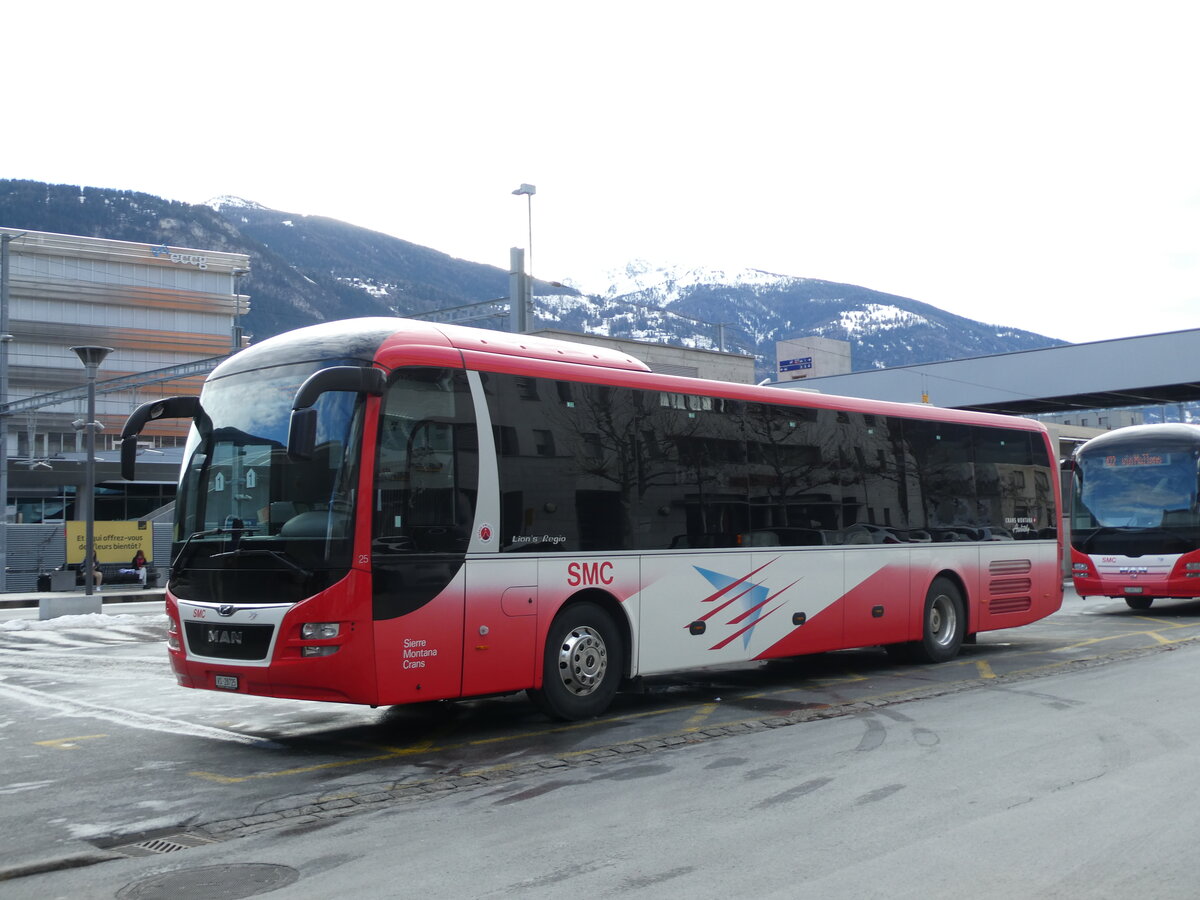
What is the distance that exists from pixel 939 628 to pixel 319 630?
895cm

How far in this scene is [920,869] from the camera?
18.2ft

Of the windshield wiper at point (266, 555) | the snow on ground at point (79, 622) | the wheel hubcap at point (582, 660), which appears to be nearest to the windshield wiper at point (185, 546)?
the windshield wiper at point (266, 555)

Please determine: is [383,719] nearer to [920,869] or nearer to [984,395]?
[920,869]

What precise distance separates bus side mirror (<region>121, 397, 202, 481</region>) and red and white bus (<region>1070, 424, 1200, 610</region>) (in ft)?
Result: 56.8

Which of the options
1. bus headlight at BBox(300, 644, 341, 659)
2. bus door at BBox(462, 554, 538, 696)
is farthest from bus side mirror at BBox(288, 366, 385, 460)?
bus door at BBox(462, 554, 538, 696)

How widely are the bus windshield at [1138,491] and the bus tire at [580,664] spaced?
15049 mm

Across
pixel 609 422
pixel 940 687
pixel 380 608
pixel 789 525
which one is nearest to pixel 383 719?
pixel 380 608

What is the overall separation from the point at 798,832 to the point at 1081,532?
18.1m

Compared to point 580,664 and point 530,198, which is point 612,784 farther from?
point 530,198

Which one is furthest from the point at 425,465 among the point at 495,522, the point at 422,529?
the point at 495,522

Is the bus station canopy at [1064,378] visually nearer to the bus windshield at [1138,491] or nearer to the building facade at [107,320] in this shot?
the bus windshield at [1138,491]

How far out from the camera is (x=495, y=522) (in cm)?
932

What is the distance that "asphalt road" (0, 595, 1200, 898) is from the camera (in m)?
5.71

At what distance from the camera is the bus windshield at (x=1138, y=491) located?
21516 mm
